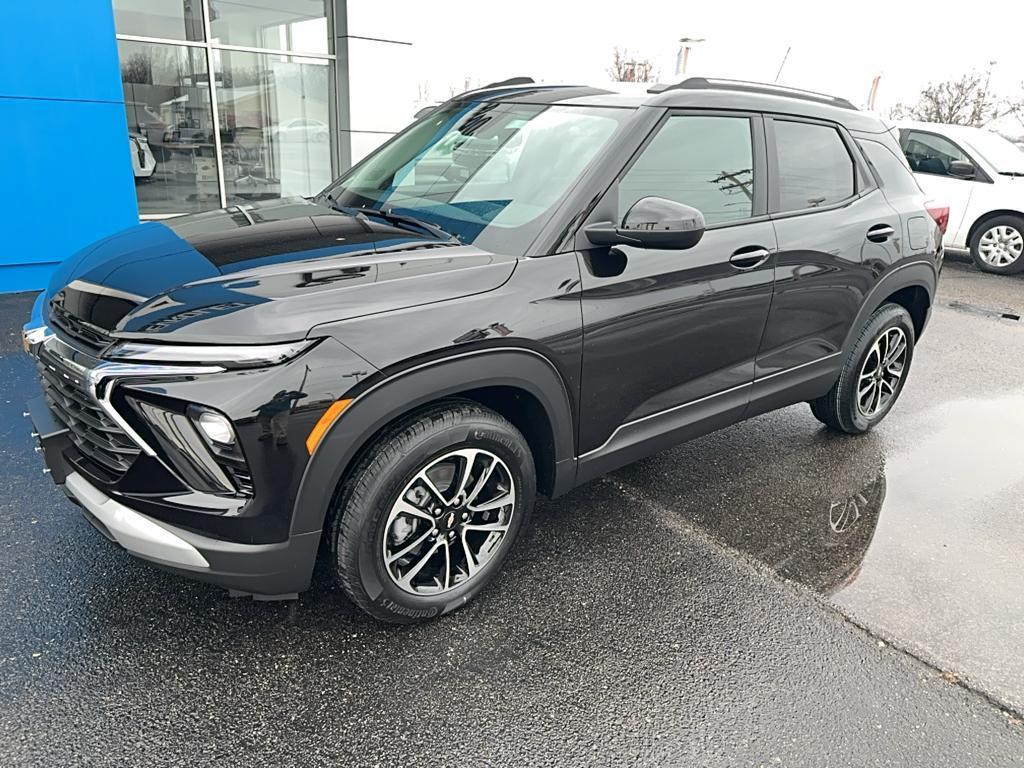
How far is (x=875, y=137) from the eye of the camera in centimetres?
409

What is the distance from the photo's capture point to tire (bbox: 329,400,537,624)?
91.6 inches

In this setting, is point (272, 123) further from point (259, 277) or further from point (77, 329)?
point (259, 277)

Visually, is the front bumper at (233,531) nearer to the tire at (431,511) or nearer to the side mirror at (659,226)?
the tire at (431,511)

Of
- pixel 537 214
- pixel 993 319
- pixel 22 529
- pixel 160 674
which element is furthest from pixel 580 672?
pixel 993 319

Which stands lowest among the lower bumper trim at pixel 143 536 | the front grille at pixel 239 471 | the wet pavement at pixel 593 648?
the wet pavement at pixel 593 648

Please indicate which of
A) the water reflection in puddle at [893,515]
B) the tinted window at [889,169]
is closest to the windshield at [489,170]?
the water reflection in puddle at [893,515]

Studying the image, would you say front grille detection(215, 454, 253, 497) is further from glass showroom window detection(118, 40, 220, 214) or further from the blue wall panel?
glass showroom window detection(118, 40, 220, 214)

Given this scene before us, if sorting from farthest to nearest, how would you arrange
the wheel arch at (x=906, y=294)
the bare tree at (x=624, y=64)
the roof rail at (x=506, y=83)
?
the bare tree at (x=624, y=64), the wheel arch at (x=906, y=294), the roof rail at (x=506, y=83)

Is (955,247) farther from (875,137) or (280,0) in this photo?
(280,0)

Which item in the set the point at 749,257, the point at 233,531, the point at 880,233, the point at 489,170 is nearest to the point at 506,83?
the point at 489,170

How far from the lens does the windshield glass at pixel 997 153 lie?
9.68 m

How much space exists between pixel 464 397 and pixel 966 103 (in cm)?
2668

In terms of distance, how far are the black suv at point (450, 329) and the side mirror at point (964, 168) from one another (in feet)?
23.4

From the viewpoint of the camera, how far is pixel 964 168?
31.7 feet
